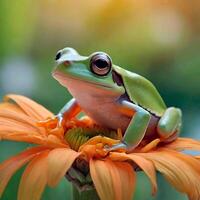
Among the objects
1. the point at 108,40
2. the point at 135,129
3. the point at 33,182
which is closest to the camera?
the point at 33,182

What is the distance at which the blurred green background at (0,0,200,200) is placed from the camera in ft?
4.31

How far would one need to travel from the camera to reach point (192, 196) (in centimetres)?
63

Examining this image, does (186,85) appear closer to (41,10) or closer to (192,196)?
(41,10)

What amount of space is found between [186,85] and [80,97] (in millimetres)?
640

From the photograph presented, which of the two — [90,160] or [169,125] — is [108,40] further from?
[90,160]

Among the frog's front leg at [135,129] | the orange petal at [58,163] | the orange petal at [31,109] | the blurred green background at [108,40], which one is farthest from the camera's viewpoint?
the blurred green background at [108,40]

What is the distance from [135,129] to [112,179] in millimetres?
115

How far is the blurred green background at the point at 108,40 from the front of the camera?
131cm

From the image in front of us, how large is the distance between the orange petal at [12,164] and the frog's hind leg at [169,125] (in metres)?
0.16

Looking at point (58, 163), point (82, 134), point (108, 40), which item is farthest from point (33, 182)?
point (108, 40)

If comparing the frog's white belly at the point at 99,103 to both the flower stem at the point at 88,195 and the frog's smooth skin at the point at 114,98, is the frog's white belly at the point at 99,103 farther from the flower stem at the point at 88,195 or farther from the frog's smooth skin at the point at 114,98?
the flower stem at the point at 88,195

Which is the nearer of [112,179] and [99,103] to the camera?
[112,179]

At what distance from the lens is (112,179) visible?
0.60m

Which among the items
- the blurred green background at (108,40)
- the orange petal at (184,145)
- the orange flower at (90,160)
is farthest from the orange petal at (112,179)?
the blurred green background at (108,40)
